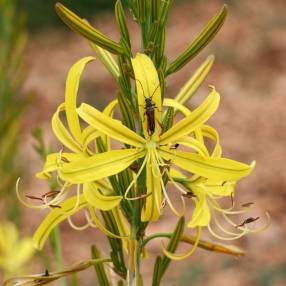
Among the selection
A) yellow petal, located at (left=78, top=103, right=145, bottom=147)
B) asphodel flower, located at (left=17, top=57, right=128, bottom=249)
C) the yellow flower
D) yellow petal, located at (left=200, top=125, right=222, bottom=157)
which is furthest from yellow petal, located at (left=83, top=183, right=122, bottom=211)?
the yellow flower

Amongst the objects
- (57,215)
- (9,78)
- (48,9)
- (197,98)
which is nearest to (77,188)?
(57,215)

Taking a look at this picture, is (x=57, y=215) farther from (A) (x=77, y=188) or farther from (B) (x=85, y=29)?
(B) (x=85, y=29)

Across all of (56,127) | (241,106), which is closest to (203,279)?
(241,106)

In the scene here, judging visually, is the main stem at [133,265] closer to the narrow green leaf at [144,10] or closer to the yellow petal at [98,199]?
the yellow petal at [98,199]

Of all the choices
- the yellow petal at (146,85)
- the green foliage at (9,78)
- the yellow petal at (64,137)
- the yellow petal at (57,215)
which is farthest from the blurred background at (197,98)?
the yellow petal at (146,85)

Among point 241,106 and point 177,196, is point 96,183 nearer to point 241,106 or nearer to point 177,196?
point 177,196

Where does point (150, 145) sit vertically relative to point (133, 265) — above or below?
above

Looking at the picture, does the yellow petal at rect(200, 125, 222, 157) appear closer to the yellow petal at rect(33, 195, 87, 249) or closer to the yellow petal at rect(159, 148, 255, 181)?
the yellow petal at rect(159, 148, 255, 181)
